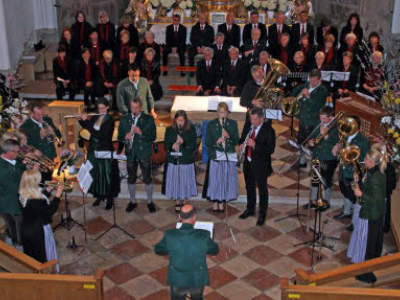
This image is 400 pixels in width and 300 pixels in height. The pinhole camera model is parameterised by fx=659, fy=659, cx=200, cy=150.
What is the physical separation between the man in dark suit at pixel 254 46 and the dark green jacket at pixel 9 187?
19.3 ft

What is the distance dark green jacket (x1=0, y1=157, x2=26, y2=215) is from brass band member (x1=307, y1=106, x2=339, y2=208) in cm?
381

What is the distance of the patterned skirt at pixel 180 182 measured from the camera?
893 centimetres

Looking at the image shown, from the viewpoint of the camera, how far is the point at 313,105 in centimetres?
999

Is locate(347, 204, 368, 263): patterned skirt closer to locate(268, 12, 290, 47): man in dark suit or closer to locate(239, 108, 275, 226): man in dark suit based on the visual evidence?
locate(239, 108, 275, 226): man in dark suit

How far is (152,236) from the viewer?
871cm

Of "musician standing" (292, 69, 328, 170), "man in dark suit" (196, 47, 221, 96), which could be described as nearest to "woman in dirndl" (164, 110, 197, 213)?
"musician standing" (292, 69, 328, 170)

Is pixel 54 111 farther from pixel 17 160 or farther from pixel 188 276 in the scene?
pixel 188 276

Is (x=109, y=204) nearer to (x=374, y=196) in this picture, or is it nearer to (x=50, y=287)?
(x=50, y=287)

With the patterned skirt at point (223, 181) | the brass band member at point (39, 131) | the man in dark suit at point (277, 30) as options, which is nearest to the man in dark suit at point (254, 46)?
the man in dark suit at point (277, 30)

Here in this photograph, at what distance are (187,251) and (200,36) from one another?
8347mm

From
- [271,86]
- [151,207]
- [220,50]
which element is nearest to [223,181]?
[151,207]

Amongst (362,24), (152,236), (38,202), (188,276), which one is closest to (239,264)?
(152,236)

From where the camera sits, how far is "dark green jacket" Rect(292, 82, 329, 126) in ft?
32.6

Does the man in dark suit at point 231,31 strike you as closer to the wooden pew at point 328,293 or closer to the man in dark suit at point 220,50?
the man in dark suit at point 220,50
